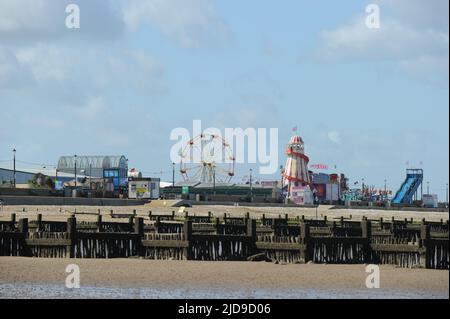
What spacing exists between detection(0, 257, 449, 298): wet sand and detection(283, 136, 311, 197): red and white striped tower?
13150 centimetres

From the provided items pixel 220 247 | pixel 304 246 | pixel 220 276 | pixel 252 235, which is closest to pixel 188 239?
pixel 220 247

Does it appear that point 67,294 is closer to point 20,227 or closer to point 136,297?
point 136,297

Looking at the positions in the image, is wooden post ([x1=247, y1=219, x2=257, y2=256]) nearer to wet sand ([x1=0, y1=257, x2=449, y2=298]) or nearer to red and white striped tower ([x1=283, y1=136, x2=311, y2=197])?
wet sand ([x1=0, y1=257, x2=449, y2=298])

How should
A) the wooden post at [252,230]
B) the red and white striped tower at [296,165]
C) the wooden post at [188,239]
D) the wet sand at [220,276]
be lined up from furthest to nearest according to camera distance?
the red and white striped tower at [296,165] < the wooden post at [252,230] < the wooden post at [188,239] < the wet sand at [220,276]

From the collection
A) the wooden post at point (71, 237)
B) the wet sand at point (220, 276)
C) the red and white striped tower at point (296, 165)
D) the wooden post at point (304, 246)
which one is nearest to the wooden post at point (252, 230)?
the wooden post at point (304, 246)

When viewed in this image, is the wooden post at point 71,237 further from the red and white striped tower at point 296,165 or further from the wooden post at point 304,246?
the red and white striped tower at point 296,165

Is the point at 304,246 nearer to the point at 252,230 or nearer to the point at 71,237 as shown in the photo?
the point at 252,230

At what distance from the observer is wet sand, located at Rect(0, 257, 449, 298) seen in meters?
29.9

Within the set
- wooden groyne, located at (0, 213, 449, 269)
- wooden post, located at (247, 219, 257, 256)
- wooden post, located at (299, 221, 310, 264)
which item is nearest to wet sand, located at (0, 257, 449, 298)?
wooden post, located at (299, 221, 310, 264)

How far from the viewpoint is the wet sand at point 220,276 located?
1179 inches

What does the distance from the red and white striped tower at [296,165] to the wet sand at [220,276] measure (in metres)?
131
